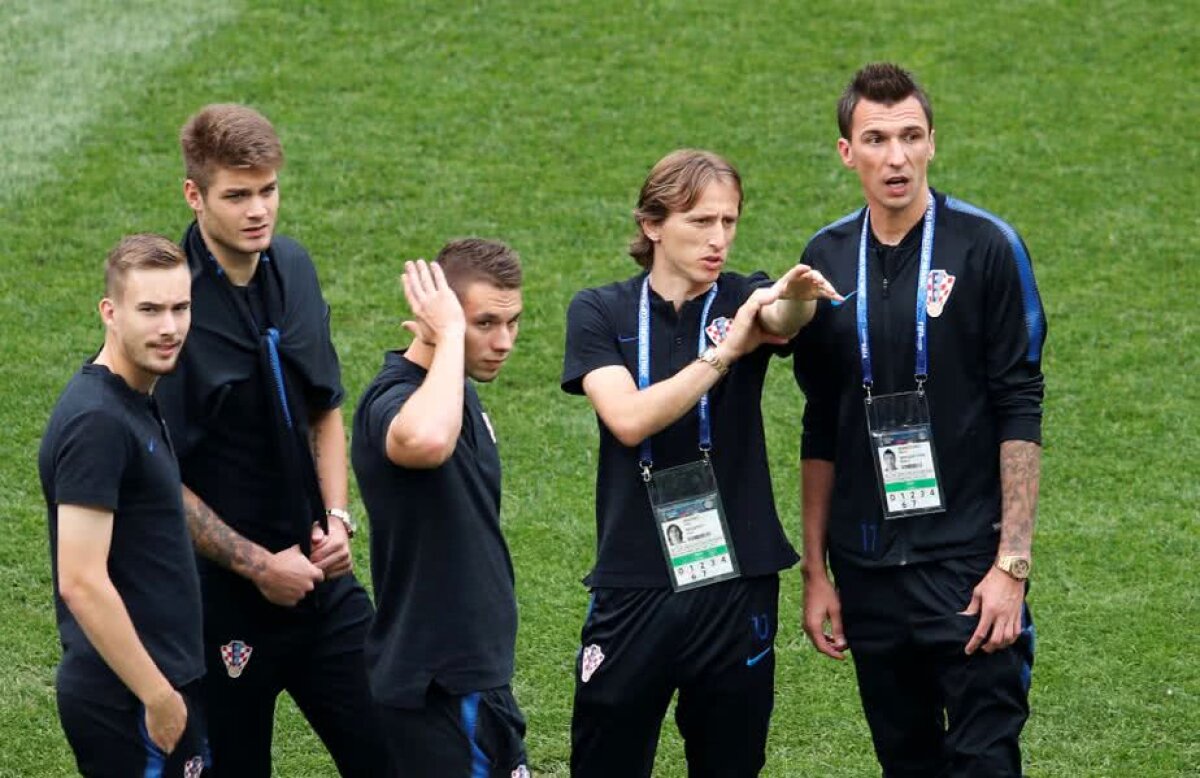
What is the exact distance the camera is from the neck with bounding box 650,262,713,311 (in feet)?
15.4

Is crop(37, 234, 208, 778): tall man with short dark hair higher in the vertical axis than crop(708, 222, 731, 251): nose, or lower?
lower

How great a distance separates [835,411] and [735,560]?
1.72 ft

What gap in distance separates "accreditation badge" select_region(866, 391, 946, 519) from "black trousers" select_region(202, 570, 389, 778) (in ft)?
4.36

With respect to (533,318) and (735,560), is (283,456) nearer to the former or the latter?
(735,560)

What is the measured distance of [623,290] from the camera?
15.6ft

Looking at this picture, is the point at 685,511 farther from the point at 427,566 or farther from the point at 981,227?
the point at 981,227

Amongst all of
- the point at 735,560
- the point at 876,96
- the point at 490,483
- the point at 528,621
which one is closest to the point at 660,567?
the point at 735,560

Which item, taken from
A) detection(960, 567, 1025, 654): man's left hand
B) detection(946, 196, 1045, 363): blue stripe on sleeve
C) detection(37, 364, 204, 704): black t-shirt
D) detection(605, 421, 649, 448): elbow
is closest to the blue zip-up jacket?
detection(946, 196, 1045, 363): blue stripe on sleeve

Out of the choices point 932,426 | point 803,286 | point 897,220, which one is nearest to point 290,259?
point 803,286

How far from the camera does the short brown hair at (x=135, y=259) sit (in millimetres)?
4348

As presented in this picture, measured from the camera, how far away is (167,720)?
4.32 meters

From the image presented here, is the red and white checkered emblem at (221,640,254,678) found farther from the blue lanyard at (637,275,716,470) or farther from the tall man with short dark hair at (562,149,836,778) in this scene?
the blue lanyard at (637,275,716,470)

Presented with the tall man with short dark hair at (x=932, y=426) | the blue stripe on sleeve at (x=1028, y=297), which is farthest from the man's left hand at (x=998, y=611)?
the blue stripe on sleeve at (x=1028, y=297)

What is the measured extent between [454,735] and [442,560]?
0.38 m
